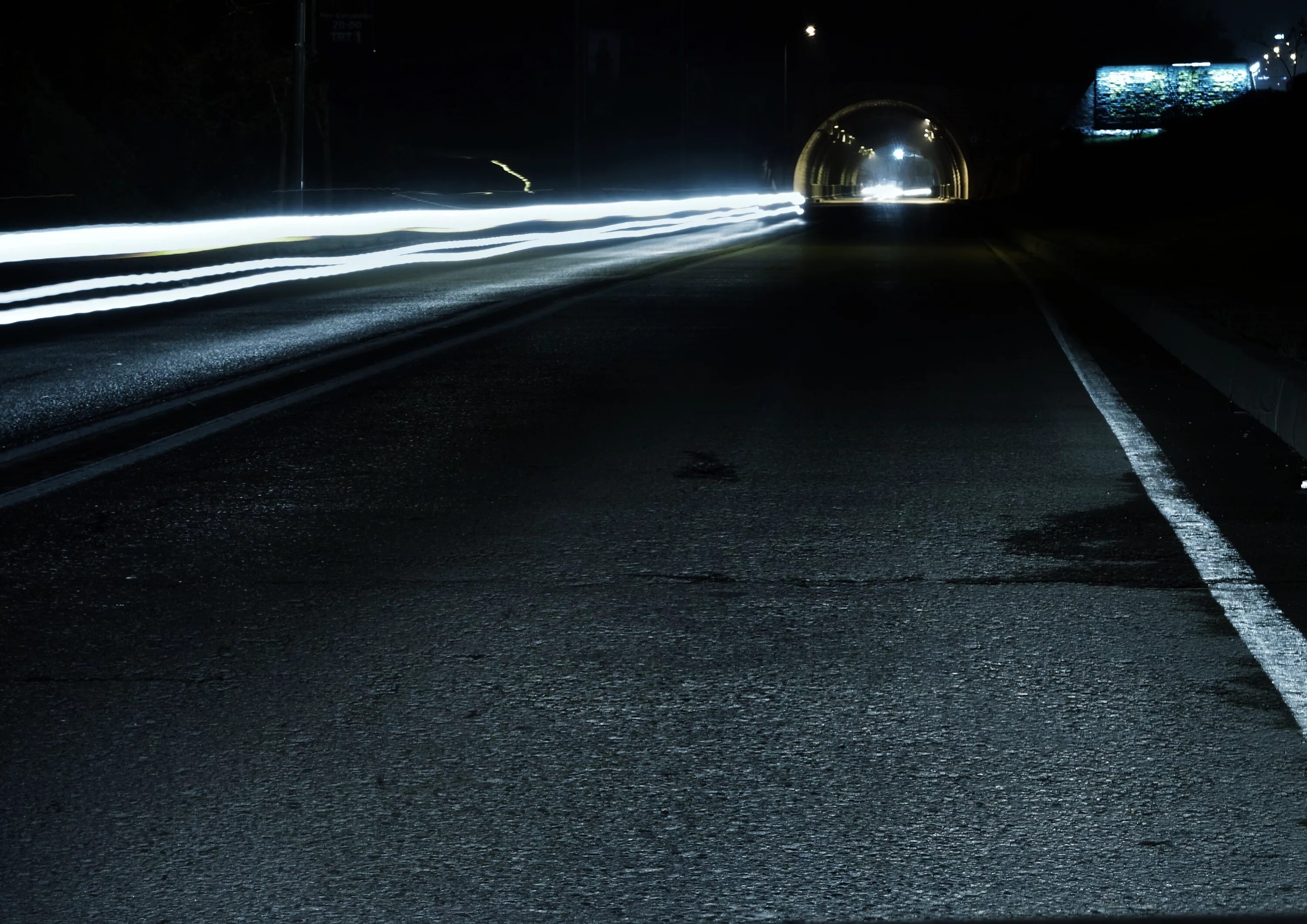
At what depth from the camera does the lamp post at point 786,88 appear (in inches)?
3735

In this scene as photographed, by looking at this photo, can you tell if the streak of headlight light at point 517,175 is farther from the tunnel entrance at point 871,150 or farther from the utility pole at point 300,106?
the tunnel entrance at point 871,150

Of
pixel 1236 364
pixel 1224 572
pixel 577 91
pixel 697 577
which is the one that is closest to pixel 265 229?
pixel 577 91

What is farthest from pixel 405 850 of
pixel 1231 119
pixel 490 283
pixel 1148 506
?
pixel 1231 119

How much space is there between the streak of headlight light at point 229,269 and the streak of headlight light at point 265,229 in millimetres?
379

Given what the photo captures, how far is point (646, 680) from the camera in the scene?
5.39 metres

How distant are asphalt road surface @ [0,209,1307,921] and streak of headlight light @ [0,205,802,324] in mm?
9631

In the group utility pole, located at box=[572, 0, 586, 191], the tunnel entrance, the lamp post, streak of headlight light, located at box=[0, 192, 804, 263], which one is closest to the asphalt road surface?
streak of headlight light, located at box=[0, 192, 804, 263]

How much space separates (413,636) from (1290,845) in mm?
2940

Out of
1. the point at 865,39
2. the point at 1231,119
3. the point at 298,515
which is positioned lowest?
the point at 298,515

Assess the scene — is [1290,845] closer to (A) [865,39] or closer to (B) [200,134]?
(B) [200,134]

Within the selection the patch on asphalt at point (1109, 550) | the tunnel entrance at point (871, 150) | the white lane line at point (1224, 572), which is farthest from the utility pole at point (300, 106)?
the tunnel entrance at point (871, 150)

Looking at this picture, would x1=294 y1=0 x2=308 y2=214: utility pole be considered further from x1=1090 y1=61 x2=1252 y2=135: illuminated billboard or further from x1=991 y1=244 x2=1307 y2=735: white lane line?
x1=1090 y1=61 x2=1252 y2=135: illuminated billboard

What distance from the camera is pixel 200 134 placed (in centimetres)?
5928

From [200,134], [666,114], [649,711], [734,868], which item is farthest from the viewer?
[666,114]
